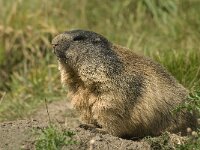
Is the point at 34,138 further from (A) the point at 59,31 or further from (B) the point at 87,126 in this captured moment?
(A) the point at 59,31

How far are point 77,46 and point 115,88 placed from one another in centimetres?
53

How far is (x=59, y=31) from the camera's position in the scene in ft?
29.2

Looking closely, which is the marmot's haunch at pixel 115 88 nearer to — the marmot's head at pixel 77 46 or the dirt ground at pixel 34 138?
the marmot's head at pixel 77 46

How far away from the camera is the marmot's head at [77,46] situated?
5.52 metres

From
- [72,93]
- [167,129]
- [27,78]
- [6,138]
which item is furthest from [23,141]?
[27,78]

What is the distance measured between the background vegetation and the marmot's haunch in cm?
145

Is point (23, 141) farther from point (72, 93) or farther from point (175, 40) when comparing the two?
point (175, 40)

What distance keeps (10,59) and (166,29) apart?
223 cm

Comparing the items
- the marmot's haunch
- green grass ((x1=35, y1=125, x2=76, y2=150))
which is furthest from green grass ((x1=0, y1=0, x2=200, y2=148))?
green grass ((x1=35, y1=125, x2=76, y2=150))

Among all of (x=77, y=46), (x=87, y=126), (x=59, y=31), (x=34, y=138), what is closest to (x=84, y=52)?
(x=77, y=46)

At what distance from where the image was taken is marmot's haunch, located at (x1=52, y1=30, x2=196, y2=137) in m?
5.39

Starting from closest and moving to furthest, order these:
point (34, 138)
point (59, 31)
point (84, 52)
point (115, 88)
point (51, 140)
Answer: point (51, 140)
point (34, 138)
point (115, 88)
point (84, 52)
point (59, 31)

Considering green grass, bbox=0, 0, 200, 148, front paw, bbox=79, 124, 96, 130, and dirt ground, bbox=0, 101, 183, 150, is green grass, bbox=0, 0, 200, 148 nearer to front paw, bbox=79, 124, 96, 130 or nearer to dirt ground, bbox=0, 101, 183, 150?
front paw, bbox=79, 124, 96, 130

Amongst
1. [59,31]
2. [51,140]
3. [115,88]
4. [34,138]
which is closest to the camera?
[51,140]
